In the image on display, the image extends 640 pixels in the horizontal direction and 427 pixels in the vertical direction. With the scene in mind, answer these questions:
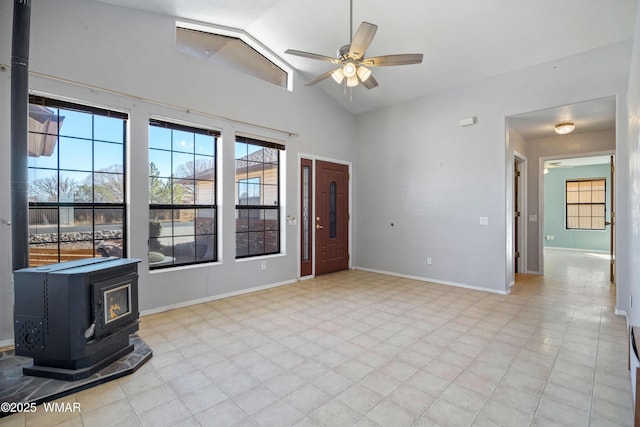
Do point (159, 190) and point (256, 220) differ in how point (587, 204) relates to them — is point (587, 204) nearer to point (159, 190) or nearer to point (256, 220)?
point (256, 220)

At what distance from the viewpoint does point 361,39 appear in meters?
2.76

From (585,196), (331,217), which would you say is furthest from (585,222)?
(331,217)

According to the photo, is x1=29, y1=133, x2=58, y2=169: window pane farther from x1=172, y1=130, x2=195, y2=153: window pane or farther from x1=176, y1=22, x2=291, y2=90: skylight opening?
x1=176, y1=22, x2=291, y2=90: skylight opening

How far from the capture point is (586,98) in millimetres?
3900

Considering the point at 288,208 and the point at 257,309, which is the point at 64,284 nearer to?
the point at 257,309

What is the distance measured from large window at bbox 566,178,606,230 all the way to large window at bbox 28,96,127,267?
38.1 feet

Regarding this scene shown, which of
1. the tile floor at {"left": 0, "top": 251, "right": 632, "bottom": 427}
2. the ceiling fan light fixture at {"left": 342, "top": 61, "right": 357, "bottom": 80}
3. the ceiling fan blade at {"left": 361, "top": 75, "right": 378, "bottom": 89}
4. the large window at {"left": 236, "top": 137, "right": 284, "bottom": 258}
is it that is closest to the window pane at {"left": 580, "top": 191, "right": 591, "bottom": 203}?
the tile floor at {"left": 0, "top": 251, "right": 632, "bottom": 427}

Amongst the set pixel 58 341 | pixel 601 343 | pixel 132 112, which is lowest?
pixel 601 343

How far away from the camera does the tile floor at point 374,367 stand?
1.90 m

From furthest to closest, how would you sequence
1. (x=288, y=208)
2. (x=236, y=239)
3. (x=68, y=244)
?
(x=288, y=208) < (x=236, y=239) < (x=68, y=244)

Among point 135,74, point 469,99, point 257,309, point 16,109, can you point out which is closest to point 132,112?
point 135,74

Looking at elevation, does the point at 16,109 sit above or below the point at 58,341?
above

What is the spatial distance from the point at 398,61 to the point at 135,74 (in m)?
3.04

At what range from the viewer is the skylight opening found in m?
4.14
